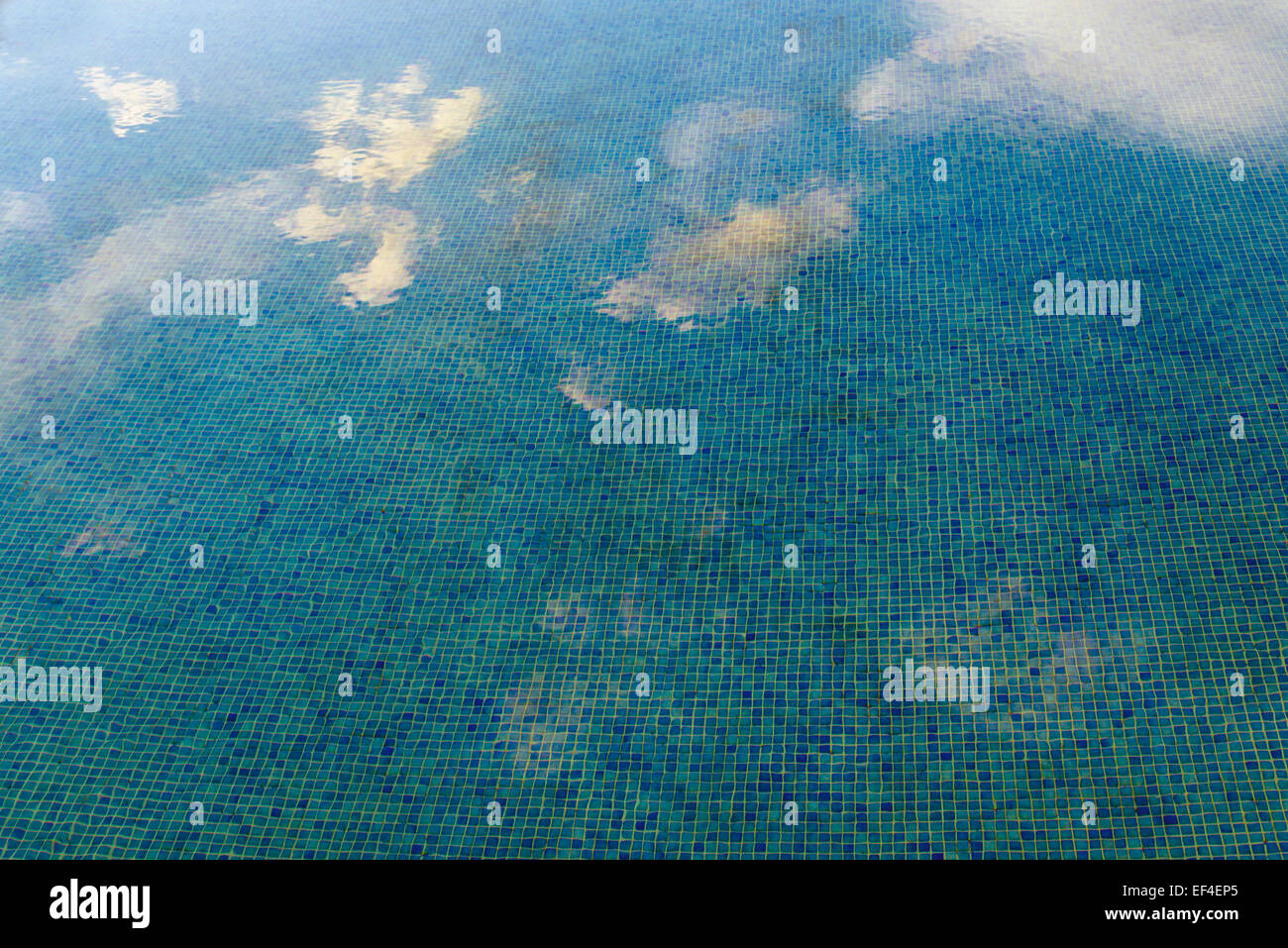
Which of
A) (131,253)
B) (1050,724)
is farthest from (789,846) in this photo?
(131,253)

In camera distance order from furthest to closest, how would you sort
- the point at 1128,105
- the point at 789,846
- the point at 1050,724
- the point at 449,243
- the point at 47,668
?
the point at 1128,105, the point at 449,243, the point at 47,668, the point at 1050,724, the point at 789,846

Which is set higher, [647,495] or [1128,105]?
[1128,105]
